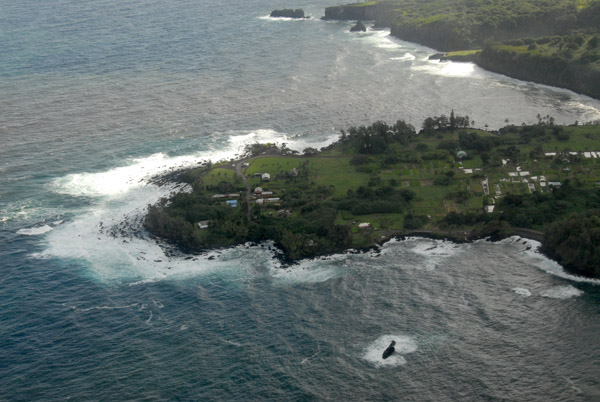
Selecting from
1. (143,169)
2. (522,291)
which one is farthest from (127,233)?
(522,291)

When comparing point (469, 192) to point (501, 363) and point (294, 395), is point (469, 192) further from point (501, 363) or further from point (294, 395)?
point (294, 395)

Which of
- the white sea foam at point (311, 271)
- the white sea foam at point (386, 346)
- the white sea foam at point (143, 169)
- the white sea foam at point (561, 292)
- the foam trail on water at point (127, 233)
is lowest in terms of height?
the white sea foam at point (386, 346)

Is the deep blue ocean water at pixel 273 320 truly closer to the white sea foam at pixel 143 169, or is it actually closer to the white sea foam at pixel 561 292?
the white sea foam at pixel 561 292

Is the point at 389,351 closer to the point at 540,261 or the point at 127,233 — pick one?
the point at 540,261

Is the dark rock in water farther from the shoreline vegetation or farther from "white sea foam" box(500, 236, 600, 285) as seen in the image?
"white sea foam" box(500, 236, 600, 285)

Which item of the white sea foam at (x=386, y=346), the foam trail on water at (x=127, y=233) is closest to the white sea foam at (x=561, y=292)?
the white sea foam at (x=386, y=346)

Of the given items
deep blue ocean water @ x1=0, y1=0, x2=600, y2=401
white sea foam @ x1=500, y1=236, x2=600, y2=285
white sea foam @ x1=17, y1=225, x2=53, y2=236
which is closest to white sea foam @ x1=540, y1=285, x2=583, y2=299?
deep blue ocean water @ x1=0, y1=0, x2=600, y2=401
